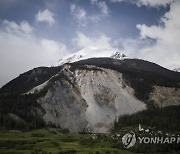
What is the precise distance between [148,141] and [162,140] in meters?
7.16

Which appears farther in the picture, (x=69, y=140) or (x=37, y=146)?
(x=69, y=140)

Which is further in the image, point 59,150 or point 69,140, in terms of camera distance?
point 69,140

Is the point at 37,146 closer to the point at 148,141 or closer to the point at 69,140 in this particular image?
the point at 69,140

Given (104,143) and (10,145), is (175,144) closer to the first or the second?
(104,143)

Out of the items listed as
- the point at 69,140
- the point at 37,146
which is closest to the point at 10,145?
the point at 37,146

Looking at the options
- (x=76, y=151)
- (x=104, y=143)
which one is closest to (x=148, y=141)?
(x=104, y=143)

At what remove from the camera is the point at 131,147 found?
167125 mm

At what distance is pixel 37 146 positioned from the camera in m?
167

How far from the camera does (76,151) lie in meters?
154

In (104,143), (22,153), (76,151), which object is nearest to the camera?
(22,153)

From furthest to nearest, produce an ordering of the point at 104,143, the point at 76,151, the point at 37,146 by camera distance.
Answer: the point at 104,143 < the point at 37,146 < the point at 76,151

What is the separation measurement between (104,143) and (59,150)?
40710 millimetres

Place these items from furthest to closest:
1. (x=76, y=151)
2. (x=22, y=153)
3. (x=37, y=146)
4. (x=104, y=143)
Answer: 1. (x=104, y=143)
2. (x=37, y=146)
3. (x=76, y=151)
4. (x=22, y=153)

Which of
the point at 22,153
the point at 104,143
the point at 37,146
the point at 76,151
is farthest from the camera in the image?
the point at 104,143
